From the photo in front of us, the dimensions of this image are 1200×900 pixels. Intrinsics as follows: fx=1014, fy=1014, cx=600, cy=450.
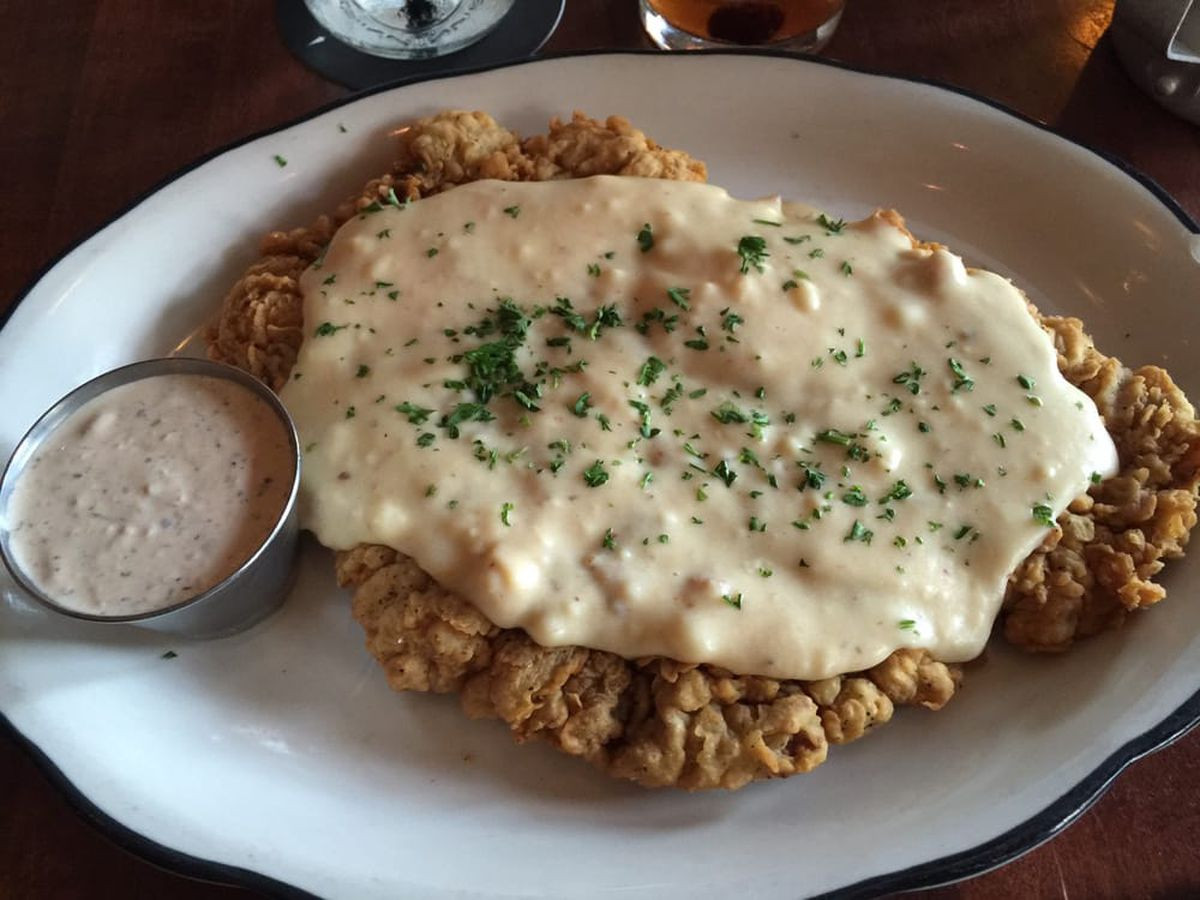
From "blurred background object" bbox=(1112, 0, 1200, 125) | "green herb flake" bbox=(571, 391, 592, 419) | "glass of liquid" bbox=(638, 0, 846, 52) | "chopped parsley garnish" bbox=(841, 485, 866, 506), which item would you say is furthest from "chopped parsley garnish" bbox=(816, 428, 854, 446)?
"blurred background object" bbox=(1112, 0, 1200, 125)

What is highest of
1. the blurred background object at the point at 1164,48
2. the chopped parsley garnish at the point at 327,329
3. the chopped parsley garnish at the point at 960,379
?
the blurred background object at the point at 1164,48

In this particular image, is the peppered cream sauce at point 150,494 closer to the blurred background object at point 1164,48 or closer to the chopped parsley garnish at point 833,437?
the chopped parsley garnish at point 833,437

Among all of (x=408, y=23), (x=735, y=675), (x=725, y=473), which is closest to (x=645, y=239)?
(x=725, y=473)

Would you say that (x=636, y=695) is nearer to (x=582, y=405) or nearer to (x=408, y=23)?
(x=582, y=405)

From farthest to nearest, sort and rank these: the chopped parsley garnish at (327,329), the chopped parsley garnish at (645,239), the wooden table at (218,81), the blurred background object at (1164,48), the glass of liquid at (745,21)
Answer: the glass of liquid at (745,21) → the wooden table at (218,81) → the blurred background object at (1164,48) → the chopped parsley garnish at (645,239) → the chopped parsley garnish at (327,329)

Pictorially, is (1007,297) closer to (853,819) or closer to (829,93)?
(829,93)

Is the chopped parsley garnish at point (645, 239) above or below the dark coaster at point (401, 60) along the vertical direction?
above

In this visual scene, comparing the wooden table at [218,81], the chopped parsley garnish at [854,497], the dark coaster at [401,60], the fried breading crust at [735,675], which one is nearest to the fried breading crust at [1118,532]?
the fried breading crust at [735,675]

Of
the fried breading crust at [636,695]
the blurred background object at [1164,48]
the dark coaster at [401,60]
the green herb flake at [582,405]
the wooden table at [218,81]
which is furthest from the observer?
the dark coaster at [401,60]
